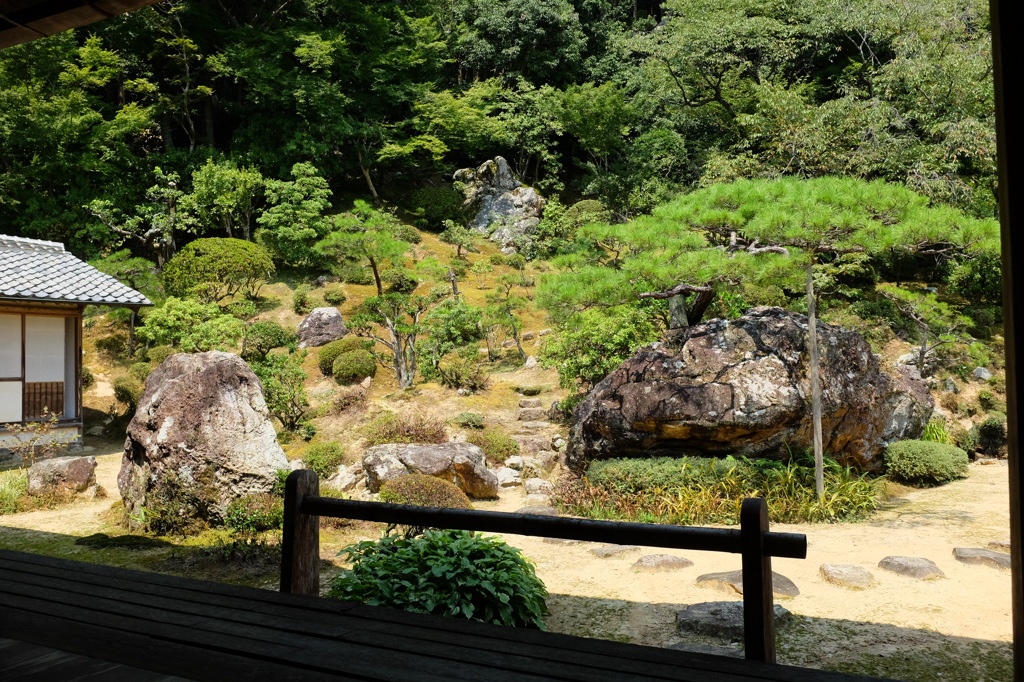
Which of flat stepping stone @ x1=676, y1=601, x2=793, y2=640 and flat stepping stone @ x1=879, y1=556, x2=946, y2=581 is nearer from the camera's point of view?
flat stepping stone @ x1=676, y1=601, x2=793, y2=640

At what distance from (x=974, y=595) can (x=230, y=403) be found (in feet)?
23.2

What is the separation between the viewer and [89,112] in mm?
18547

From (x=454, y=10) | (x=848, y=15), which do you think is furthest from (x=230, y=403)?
(x=454, y=10)

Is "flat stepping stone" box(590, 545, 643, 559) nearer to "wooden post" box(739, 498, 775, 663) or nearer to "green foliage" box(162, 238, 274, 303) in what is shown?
"wooden post" box(739, 498, 775, 663)

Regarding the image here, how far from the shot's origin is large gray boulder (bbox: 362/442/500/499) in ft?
28.1

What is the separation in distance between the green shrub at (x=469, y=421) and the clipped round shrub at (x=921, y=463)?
6142 mm

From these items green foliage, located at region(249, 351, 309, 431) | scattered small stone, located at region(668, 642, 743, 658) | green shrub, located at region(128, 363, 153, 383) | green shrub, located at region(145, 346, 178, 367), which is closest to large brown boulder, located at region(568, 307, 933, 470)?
scattered small stone, located at region(668, 642, 743, 658)

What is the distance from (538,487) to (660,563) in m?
3.13

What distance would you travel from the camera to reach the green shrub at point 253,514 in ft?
21.8

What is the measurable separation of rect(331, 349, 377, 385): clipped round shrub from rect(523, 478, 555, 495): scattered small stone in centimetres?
617

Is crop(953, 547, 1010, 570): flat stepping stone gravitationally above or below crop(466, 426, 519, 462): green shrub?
below

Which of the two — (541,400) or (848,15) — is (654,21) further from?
(541,400)

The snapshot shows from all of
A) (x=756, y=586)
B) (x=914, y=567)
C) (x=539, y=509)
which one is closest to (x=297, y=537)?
(x=756, y=586)

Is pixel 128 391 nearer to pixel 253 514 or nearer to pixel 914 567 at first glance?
pixel 253 514
